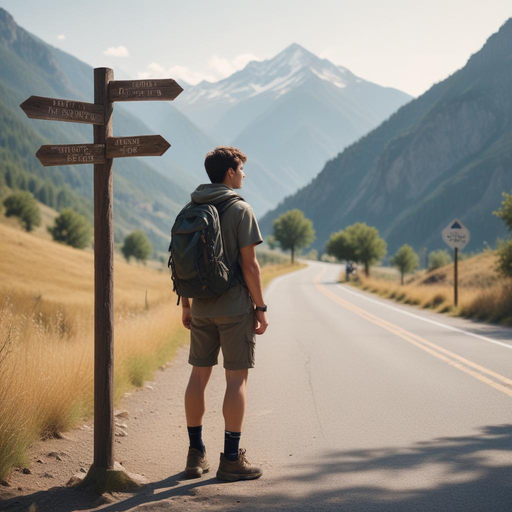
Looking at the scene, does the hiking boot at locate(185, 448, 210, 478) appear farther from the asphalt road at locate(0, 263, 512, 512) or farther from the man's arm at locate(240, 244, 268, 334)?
the man's arm at locate(240, 244, 268, 334)

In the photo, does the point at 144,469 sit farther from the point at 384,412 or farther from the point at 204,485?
the point at 384,412

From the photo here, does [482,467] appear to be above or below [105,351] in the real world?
below

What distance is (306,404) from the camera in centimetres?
727

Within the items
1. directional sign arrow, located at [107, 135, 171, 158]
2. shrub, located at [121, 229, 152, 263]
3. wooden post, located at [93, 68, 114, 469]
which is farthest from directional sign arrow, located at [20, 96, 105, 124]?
shrub, located at [121, 229, 152, 263]

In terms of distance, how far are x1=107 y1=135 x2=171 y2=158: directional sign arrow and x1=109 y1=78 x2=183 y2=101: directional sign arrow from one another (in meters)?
0.28

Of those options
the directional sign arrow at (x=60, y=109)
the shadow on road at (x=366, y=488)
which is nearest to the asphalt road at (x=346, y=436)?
the shadow on road at (x=366, y=488)

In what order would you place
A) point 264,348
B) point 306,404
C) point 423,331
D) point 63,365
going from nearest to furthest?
point 63,365
point 306,404
point 264,348
point 423,331

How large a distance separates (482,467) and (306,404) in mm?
2735

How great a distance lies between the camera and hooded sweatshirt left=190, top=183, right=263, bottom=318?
4.47 m

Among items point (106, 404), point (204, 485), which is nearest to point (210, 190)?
point (106, 404)

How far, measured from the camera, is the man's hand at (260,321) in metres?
4.56

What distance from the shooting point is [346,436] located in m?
5.82

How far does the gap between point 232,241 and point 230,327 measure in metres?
0.59

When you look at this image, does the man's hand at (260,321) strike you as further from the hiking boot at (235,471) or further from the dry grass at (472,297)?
the dry grass at (472,297)
